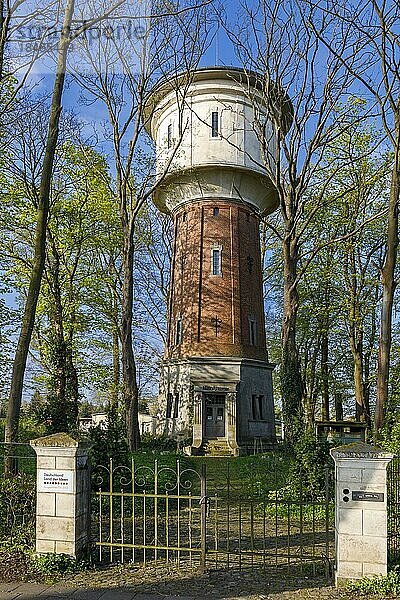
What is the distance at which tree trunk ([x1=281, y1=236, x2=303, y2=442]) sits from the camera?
22.3 metres

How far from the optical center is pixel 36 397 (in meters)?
28.4

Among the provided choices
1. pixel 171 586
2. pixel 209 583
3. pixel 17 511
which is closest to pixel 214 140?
pixel 17 511

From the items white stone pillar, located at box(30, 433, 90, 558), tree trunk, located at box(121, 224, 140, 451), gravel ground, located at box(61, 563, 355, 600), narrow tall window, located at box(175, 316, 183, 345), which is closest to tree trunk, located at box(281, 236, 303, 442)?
tree trunk, located at box(121, 224, 140, 451)

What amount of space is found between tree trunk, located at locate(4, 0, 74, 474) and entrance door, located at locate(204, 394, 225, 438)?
18413mm

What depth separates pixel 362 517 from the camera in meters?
7.70

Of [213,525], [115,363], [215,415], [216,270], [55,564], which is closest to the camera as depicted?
[55,564]

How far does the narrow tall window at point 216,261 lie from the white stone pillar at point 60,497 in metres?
23.4

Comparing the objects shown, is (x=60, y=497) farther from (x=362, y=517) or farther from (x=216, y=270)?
(x=216, y=270)

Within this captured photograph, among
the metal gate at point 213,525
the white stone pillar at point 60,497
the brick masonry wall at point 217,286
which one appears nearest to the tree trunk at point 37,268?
the metal gate at point 213,525

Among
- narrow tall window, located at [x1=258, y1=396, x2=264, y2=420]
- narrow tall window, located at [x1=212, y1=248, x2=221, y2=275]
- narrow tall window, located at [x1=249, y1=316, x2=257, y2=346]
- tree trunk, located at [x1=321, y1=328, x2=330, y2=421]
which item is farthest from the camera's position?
tree trunk, located at [x1=321, y1=328, x2=330, y2=421]

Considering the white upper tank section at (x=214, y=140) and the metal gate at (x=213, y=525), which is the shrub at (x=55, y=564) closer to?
the metal gate at (x=213, y=525)

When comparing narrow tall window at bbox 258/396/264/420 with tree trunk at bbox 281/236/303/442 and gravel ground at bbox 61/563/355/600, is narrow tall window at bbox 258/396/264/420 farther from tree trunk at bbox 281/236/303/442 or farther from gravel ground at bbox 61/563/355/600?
gravel ground at bbox 61/563/355/600

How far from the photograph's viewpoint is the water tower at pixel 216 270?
98.0 ft

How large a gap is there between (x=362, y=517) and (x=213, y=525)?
14.7 ft
